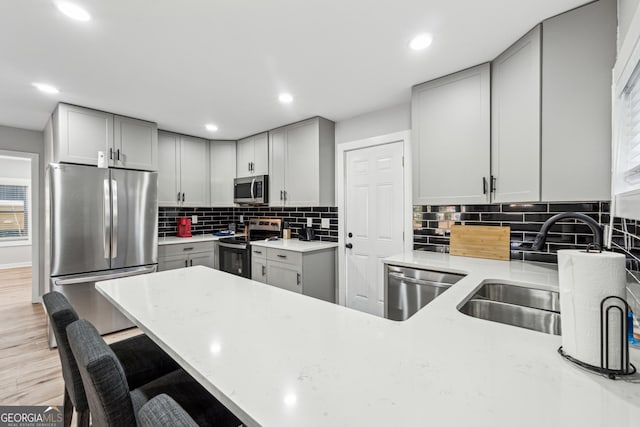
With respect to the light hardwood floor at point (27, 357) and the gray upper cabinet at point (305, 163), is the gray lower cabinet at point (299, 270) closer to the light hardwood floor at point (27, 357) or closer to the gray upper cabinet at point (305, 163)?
the gray upper cabinet at point (305, 163)

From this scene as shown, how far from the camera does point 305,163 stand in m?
3.30

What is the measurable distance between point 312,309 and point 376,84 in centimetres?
204

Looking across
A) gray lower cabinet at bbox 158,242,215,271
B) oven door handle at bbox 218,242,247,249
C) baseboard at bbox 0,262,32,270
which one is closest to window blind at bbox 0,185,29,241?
baseboard at bbox 0,262,32,270

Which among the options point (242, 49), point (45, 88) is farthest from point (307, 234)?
point (45, 88)

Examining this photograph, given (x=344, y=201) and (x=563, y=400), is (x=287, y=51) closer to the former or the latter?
(x=344, y=201)

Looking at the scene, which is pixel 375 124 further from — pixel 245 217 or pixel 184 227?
pixel 184 227

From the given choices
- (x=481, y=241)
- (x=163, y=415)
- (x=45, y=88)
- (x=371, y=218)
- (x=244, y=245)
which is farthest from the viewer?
(x=244, y=245)

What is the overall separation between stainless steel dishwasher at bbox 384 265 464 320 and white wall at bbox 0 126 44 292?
4562mm

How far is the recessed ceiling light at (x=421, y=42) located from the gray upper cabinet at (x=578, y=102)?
0.62m

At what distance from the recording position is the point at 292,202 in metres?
3.46

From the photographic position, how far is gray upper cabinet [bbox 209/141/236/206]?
167 inches

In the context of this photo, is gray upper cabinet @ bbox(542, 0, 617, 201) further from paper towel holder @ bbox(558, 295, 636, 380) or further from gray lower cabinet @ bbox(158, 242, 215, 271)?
gray lower cabinet @ bbox(158, 242, 215, 271)

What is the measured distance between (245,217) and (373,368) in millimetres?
4245

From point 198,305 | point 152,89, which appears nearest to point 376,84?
point 152,89
